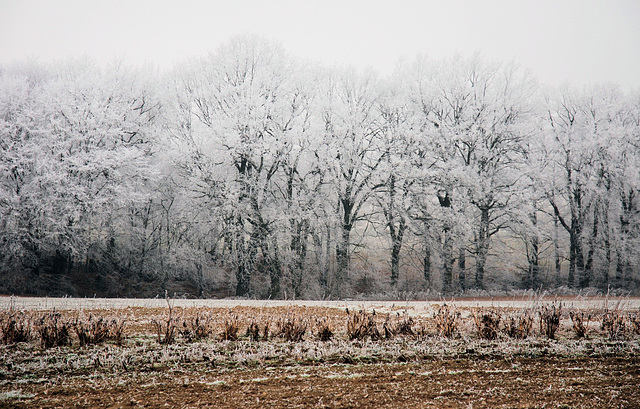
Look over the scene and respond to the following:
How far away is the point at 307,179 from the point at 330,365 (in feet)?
75.4

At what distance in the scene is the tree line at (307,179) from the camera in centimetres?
2616

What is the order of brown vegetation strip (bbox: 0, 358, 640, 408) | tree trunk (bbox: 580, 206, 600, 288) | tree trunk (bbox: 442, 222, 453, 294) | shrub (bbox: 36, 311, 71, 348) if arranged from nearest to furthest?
brown vegetation strip (bbox: 0, 358, 640, 408)
shrub (bbox: 36, 311, 71, 348)
tree trunk (bbox: 442, 222, 453, 294)
tree trunk (bbox: 580, 206, 600, 288)

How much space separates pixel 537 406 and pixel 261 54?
2858 cm

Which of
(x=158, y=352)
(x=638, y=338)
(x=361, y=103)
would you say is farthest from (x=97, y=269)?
(x=638, y=338)

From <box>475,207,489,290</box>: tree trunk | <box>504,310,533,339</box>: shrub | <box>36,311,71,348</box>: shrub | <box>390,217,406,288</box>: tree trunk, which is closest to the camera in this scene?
<box>36,311,71,348</box>: shrub

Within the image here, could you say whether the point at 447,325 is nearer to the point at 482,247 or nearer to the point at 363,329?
the point at 363,329

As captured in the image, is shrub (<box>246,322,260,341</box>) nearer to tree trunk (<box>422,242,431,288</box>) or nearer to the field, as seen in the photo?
the field

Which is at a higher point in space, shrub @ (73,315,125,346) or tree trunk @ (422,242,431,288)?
tree trunk @ (422,242,431,288)

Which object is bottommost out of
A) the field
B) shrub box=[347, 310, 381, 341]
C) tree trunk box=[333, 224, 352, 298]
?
the field

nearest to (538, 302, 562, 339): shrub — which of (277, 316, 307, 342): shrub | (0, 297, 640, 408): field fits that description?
(0, 297, 640, 408): field

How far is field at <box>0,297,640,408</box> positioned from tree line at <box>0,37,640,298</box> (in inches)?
641

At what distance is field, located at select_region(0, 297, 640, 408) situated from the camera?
5652 millimetres

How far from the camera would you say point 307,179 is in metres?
30.0

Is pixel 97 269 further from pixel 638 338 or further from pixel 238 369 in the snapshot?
pixel 638 338
